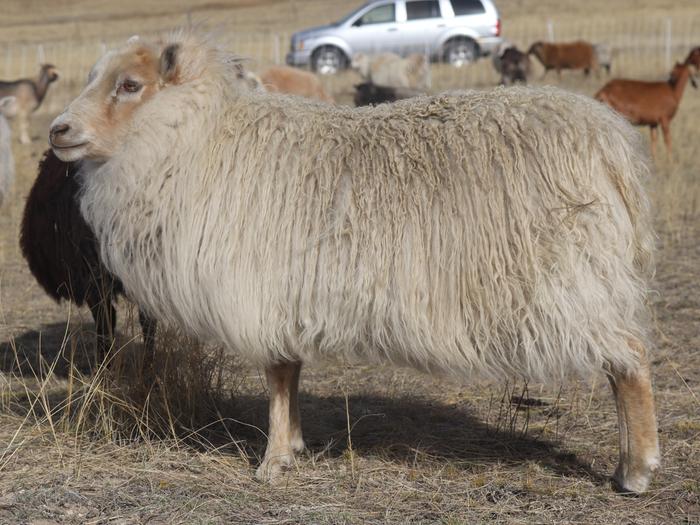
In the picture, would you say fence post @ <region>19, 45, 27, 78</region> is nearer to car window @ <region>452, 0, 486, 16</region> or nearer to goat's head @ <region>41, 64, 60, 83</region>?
goat's head @ <region>41, 64, 60, 83</region>

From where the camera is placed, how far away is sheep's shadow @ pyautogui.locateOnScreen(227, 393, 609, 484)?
456 centimetres

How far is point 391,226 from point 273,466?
1.17 meters

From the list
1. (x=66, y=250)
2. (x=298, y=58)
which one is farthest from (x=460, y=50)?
(x=66, y=250)

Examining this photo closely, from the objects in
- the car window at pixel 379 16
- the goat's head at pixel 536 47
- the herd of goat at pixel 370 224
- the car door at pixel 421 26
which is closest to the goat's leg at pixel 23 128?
the car window at pixel 379 16

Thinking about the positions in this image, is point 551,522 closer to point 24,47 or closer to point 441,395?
point 441,395

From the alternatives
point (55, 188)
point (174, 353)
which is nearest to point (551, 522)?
point (174, 353)

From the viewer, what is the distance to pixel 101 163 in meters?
4.30

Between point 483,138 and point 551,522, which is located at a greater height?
point 483,138

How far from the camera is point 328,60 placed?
2645 cm

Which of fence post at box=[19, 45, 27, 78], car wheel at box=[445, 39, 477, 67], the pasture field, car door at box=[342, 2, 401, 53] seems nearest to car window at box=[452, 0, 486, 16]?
car wheel at box=[445, 39, 477, 67]

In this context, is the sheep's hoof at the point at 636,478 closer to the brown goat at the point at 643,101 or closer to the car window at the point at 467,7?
the brown goat at the point at 643,101

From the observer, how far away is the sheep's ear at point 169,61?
4.27 metres

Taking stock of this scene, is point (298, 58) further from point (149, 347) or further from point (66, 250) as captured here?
point (149, 347)

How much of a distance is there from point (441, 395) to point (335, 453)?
102 centimetres
